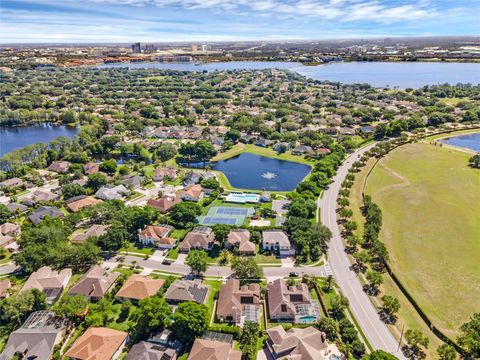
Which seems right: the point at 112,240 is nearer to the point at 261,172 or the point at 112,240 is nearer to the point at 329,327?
the point at 329,327

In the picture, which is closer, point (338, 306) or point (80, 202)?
point (338, 306)

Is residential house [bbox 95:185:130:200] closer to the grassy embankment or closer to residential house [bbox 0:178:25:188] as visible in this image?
residential house [bbox 0:178:25:188]

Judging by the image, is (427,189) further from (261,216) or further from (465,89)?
(465,89)

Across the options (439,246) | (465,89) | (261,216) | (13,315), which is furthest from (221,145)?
(465,89)

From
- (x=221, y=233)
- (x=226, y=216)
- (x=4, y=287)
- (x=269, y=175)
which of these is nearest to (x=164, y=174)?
(x=226, y=216)

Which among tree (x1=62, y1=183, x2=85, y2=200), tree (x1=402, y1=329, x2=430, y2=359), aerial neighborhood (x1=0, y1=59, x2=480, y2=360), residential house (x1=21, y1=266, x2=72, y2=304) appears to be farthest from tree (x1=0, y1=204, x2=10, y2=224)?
tree (x1=402, y1=329, x2=430, y2=359)
